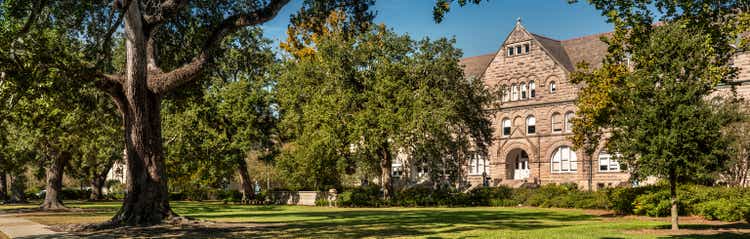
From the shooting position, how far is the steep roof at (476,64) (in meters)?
65.1

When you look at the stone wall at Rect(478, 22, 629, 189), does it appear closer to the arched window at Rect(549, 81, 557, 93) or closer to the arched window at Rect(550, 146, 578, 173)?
the arched window at Rect(549, 81, 557, 93)

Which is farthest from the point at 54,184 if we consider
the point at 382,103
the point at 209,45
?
the point at 209,45

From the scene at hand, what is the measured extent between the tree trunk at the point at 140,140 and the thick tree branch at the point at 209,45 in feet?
1.37

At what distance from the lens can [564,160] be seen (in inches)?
2160

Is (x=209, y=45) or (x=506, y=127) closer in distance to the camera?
(x=209, y=45)

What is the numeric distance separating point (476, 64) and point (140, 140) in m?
50.5

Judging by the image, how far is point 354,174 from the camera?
45969 mm

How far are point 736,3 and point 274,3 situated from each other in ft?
43.6

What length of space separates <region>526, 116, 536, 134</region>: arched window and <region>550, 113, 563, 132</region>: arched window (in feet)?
6.26

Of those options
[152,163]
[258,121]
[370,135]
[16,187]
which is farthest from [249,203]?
[152,163]

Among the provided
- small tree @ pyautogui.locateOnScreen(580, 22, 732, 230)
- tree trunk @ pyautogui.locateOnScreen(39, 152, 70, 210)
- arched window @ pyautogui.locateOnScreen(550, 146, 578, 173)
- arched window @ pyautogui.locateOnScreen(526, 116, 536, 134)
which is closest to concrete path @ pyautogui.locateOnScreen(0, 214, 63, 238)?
tree trunk @ pyautogui.locateOnScreen(39, 152, 70, 210)

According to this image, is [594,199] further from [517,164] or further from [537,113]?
[517,164]

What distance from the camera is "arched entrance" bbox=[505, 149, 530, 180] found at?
193 ft

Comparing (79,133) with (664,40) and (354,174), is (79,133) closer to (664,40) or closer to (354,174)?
(354,174)
